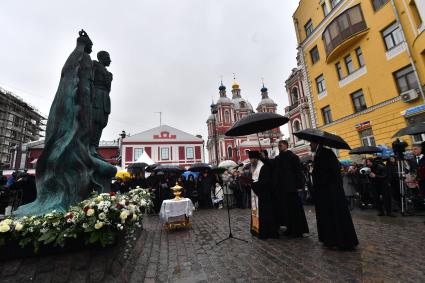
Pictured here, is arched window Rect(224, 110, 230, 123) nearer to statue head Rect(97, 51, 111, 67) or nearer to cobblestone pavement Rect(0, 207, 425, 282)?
statue head Rect(97, 51, 111, 67)

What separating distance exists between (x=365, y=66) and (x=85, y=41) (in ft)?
60.5

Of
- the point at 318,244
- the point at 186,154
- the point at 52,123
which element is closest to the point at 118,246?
the point at 52,123

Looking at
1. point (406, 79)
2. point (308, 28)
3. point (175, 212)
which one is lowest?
point (175, 212)

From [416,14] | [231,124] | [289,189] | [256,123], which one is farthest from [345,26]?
[231,124]

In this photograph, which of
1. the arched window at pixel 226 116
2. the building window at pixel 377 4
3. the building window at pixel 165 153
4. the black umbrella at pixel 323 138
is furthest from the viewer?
the arched window at pixel 226 116

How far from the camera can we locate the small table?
6773mm

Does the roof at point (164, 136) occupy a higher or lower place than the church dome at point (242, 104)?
lower

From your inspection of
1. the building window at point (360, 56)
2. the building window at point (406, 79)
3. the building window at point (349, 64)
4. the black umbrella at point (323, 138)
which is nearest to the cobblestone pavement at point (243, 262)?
the black umbrella at point (323, 138)

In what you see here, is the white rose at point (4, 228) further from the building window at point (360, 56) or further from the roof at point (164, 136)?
the roof at point (164, 136)

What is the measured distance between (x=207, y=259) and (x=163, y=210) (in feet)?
10.0

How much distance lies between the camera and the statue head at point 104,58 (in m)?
6.54

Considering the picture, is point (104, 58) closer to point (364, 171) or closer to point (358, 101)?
point (364, 171)

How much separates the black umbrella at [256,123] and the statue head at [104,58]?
406cm

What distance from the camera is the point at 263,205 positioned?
5336mm
